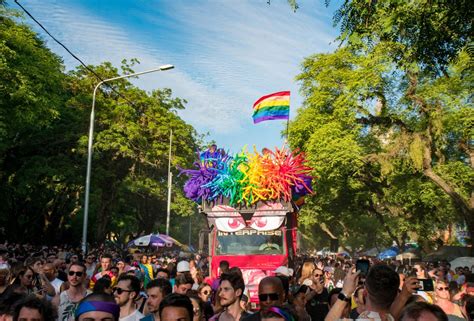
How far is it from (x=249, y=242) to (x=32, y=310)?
28.1 feet

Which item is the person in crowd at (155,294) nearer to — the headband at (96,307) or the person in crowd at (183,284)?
the person in crowd at (183,284)

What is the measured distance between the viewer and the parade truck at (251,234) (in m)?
12.1

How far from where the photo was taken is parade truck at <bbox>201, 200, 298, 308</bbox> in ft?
39.6

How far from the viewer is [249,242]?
12281mm

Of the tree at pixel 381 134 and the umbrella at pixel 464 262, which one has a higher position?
the tree at pixel 381 134

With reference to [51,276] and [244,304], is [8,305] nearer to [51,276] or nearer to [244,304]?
[244,304]

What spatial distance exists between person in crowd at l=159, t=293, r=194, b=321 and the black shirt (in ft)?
12.1

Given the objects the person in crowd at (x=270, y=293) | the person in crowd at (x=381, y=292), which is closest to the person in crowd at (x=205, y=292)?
the person in crowd at (x=270, y=293)

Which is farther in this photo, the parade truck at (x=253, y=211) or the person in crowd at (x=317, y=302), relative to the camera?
the parade truck at (x=253, y=211)

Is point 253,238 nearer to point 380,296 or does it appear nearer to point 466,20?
point 466,20

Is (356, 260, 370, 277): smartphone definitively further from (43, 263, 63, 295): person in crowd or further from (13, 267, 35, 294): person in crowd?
(13, 267, 35, 294): person in crowd

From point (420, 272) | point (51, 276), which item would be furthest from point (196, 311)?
point (420, 272)

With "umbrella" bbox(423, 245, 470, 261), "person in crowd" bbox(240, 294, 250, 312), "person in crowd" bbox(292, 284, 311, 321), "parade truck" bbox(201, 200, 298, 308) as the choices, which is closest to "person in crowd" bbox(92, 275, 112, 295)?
"person in crowd" bbox(240, 294, 250, 312)

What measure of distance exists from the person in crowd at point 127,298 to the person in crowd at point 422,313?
3.03 meters
